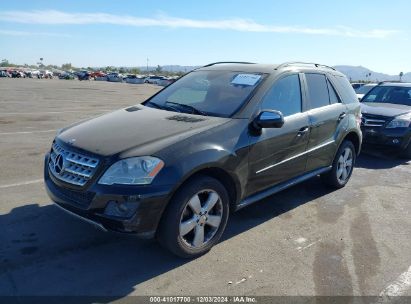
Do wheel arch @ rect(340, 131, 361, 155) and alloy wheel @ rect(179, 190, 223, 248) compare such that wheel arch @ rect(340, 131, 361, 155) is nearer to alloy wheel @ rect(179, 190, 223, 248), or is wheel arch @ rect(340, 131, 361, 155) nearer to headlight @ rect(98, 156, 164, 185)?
alloy wheel @ rect(179, 190, 223, 248)

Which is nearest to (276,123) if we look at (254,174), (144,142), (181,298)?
(254,174)

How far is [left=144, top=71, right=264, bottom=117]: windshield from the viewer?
14.2 ft

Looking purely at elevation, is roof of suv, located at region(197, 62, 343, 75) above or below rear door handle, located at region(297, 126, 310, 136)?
above

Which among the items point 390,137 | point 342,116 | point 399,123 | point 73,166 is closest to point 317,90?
point 342,116

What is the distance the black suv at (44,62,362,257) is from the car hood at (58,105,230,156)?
0.4 inches

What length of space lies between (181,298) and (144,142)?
135cm

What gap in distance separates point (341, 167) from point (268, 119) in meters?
2.54

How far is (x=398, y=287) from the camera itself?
3469 millimetres

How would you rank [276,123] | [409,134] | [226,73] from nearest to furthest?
[276,123] < [226,73] < [409,134]

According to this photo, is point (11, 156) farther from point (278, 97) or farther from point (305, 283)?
point (305, 283)

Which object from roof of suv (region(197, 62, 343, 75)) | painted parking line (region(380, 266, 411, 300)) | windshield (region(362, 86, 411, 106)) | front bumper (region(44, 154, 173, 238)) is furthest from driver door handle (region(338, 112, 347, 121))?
windshield (region(362, 86, 411, 106))

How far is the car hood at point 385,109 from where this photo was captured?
27.7 feet

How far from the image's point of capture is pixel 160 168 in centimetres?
330

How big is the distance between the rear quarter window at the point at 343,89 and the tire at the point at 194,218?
302 cm
